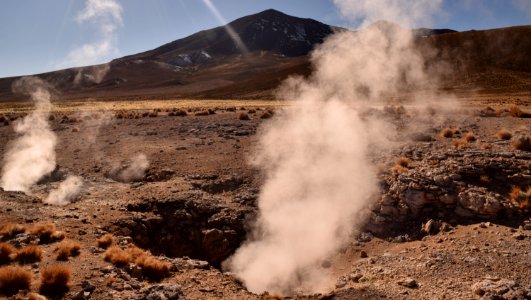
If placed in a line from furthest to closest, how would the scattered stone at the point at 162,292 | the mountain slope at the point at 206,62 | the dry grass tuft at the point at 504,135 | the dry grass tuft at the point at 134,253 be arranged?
1. the mountain slope at the point at 206,62
2. the dry grass tuft at the point at 504,135
3. the dry grass tuft at the point at 134,253
4. the scattered stone at the point at 162,292

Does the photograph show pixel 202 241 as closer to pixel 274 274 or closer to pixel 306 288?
pixel 274 274

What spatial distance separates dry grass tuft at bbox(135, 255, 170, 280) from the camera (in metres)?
7.32

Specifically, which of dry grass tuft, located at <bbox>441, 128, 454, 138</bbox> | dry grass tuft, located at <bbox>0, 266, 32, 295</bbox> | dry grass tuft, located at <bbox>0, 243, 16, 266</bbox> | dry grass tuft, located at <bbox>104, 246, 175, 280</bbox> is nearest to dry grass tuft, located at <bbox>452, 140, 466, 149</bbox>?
dry grass tuft, located at <bbox>441, 128, 454, 138</bbox>

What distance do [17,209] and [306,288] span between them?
7.77m

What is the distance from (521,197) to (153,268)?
27.7ft

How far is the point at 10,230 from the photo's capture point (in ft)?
27.5

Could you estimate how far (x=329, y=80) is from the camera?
27.2 metres

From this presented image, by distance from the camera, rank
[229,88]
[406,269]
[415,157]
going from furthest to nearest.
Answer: [229,88] < [415,157] < [406,269]

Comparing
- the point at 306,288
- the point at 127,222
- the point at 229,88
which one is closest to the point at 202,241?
the point at 127,222

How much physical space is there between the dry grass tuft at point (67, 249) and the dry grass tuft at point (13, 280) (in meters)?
1.02

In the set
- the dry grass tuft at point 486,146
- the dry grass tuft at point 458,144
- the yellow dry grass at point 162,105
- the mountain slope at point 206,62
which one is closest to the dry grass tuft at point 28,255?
the dry grass tuft at point 458,144

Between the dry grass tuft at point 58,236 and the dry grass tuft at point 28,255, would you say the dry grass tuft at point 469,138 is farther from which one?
the dry grass tuft at point 28,255

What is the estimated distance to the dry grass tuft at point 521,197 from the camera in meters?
8.80

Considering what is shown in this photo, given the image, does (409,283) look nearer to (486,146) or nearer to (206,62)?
(486,146)
